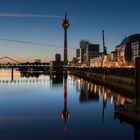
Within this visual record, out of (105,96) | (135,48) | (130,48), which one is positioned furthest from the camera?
(130,48)

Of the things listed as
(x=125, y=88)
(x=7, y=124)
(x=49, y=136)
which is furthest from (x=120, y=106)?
(x=125, y=88)

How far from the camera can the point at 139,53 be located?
13275cm

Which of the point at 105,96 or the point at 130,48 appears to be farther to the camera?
the point at 130,48

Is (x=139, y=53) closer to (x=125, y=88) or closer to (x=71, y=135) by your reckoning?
(x=125, y=88)

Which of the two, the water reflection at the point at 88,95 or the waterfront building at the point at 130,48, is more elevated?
the waterfront building at the point at 130,48

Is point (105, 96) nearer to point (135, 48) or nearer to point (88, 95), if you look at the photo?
point (88, 95)

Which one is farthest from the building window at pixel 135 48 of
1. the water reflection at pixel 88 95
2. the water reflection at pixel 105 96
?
the water reflection at pixel 105 96

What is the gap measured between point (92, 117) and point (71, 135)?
11269 mm

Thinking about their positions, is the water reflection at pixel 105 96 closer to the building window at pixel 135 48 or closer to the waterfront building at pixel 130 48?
the building window at pixel 135 48

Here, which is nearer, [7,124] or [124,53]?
[7,124]

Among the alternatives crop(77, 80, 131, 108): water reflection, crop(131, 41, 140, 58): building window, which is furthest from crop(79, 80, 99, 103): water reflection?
crop(131, 41, 140, 58): building window

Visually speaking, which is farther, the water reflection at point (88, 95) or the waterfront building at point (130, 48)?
the waterfront building at point (130, 48)

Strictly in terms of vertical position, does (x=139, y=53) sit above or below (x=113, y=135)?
above

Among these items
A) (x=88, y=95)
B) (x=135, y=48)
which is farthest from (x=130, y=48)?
(x=88, y=95)
